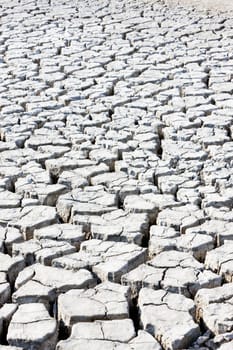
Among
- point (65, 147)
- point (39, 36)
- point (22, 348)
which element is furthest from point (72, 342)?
point (39, 36)

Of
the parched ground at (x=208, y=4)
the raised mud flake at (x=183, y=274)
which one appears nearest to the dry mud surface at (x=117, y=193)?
the raised mud flake at (x=183, y=274)

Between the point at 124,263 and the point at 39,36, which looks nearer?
the point at 124,263

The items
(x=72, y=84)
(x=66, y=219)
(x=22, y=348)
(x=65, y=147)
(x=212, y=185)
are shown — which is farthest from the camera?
(x=72, y=84)

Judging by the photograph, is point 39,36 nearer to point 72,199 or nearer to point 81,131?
point 81,131

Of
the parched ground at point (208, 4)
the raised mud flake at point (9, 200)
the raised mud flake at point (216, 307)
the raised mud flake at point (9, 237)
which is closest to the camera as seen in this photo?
the raised mud flake at point (216, 307)

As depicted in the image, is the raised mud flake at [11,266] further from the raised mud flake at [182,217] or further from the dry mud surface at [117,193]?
the raised mud flake at [182,217]

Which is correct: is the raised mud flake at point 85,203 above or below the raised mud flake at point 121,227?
above

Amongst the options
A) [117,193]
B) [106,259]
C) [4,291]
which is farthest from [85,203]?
[4,291]
